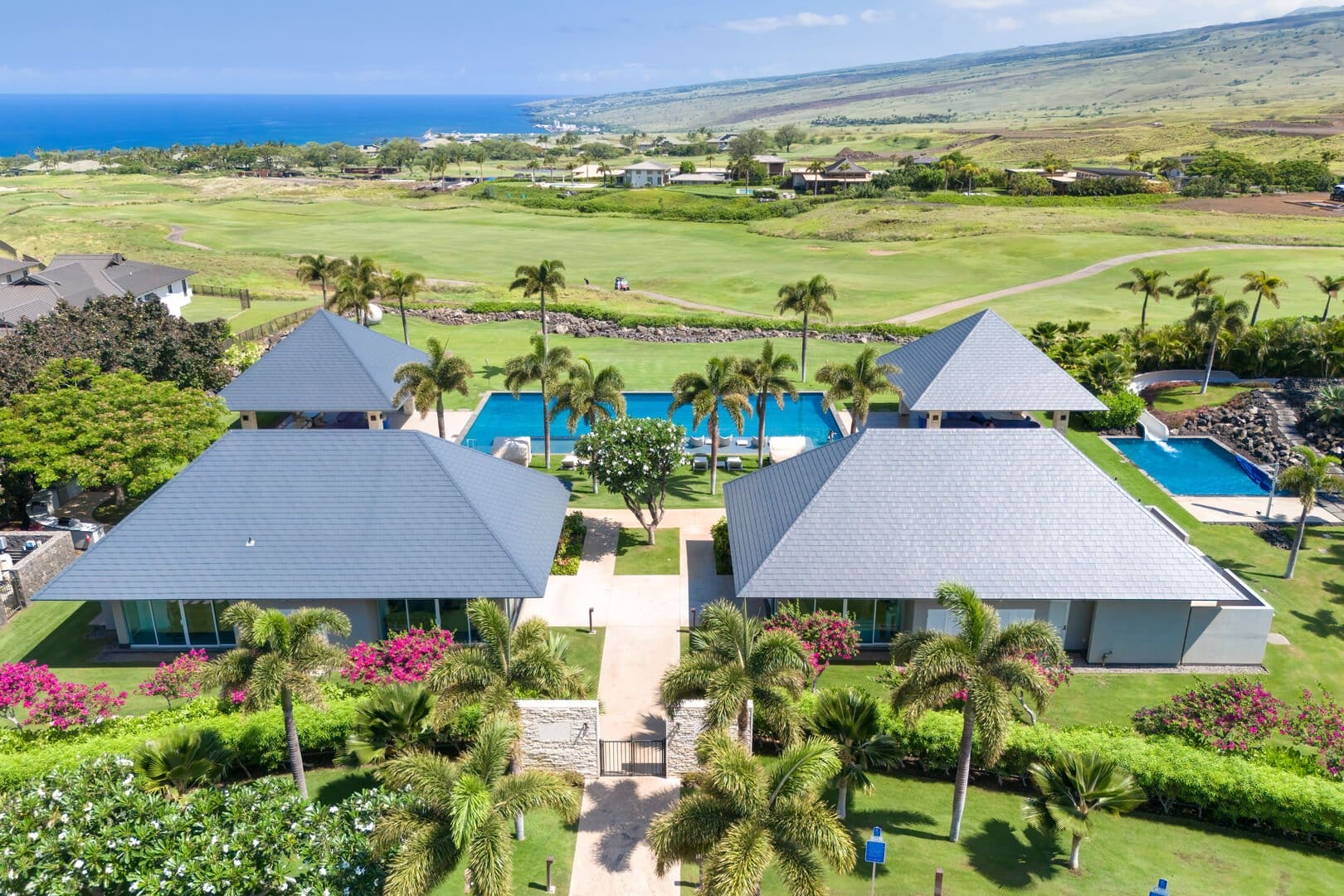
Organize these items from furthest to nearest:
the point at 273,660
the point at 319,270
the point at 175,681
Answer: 1. the point at 319,270
2. the point at 175,681
3. the point at 273,660

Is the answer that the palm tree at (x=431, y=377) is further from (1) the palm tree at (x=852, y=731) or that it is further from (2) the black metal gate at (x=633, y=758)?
(1) the palm tree at (x=852, y=731)

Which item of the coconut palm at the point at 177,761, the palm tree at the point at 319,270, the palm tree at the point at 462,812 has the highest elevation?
the palm tree at the point at 319,270

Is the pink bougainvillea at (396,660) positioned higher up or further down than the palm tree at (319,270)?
further down

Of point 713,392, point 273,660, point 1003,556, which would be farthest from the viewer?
point 713,392

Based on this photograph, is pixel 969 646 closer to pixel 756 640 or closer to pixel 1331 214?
pixel 756 640

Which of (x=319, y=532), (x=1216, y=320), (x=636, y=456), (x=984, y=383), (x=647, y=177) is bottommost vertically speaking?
(x=319, y=532)

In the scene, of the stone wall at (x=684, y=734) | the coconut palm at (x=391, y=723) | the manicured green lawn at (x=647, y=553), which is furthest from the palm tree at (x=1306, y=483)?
the coconut palm at (x=391, y=723)

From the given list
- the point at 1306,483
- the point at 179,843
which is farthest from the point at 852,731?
the point at 1306,483

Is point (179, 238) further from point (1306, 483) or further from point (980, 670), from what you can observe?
point (1306, 483)
